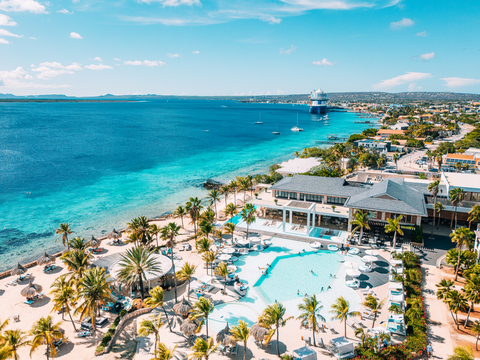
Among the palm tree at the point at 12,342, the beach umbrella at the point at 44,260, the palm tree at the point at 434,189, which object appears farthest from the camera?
the palm tree at the point at 434,189

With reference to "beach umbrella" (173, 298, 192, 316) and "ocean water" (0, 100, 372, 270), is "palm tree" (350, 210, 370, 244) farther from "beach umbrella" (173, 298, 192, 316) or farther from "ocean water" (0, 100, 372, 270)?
"ocean water" (0, 100, 372, 270)

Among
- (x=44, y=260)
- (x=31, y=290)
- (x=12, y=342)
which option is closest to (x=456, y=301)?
(x=12, y=342)

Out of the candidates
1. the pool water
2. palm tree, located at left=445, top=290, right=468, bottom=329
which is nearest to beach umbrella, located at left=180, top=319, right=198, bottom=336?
the pool water

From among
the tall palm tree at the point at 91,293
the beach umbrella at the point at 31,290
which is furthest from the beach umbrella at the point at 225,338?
the beach umbrella at the point at 31,290

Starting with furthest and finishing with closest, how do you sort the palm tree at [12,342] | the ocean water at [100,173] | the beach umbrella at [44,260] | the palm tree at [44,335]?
the ocean water at [100,173] < the beach umbrella at [44,260] < the palm tree at [44,335] < the palm tree at [12,342]

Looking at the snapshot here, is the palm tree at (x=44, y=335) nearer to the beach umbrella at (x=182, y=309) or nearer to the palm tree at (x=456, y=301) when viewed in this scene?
the beach umbrella at (x=182, y=309)

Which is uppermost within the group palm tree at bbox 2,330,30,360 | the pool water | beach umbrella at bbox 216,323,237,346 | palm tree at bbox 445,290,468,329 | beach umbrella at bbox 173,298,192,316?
palm tree at bbox 2,330,30,360
